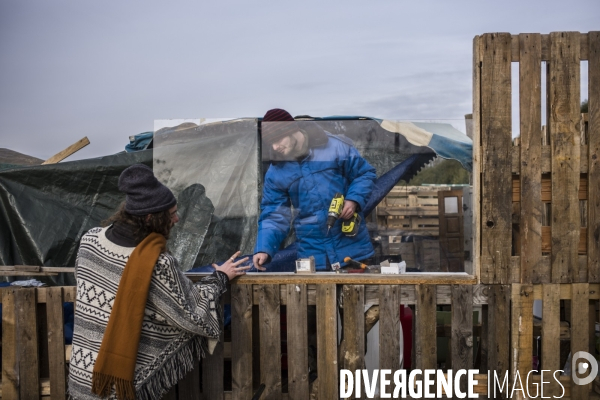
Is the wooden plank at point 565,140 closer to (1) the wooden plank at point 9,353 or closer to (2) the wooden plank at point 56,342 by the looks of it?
(2) the wooden plank at point 56,342

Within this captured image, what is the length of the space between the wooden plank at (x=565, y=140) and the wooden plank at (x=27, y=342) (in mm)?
3781

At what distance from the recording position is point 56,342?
4344 millimetres

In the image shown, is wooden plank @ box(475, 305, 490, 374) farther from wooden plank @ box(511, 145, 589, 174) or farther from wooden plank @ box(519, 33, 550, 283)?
wooden plank @ box(511, 145, 589, 174)

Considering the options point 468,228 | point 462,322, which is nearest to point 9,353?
A: point 462,322

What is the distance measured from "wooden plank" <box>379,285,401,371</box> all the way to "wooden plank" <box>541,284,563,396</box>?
103 centimetres

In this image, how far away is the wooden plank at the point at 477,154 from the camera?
13.7 feet

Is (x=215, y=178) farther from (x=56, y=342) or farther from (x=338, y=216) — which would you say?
(x=56, y=342)

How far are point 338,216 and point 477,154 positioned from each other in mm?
1079

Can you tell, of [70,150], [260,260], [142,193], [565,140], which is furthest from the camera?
[70,150]

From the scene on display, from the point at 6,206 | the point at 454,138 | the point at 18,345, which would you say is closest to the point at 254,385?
the point at 18,345

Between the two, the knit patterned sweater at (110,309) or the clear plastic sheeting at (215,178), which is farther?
the clear plastic sheeting at (215,178)

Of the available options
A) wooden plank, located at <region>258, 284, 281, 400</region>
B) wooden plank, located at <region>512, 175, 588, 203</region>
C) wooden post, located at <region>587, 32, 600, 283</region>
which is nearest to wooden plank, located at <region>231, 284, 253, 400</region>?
wooden plank, located at <region>258, 284, 281, 400</region>

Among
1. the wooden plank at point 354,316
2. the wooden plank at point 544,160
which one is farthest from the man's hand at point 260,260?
the wooden plank at point 544,160

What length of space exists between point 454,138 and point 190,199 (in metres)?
2.04
